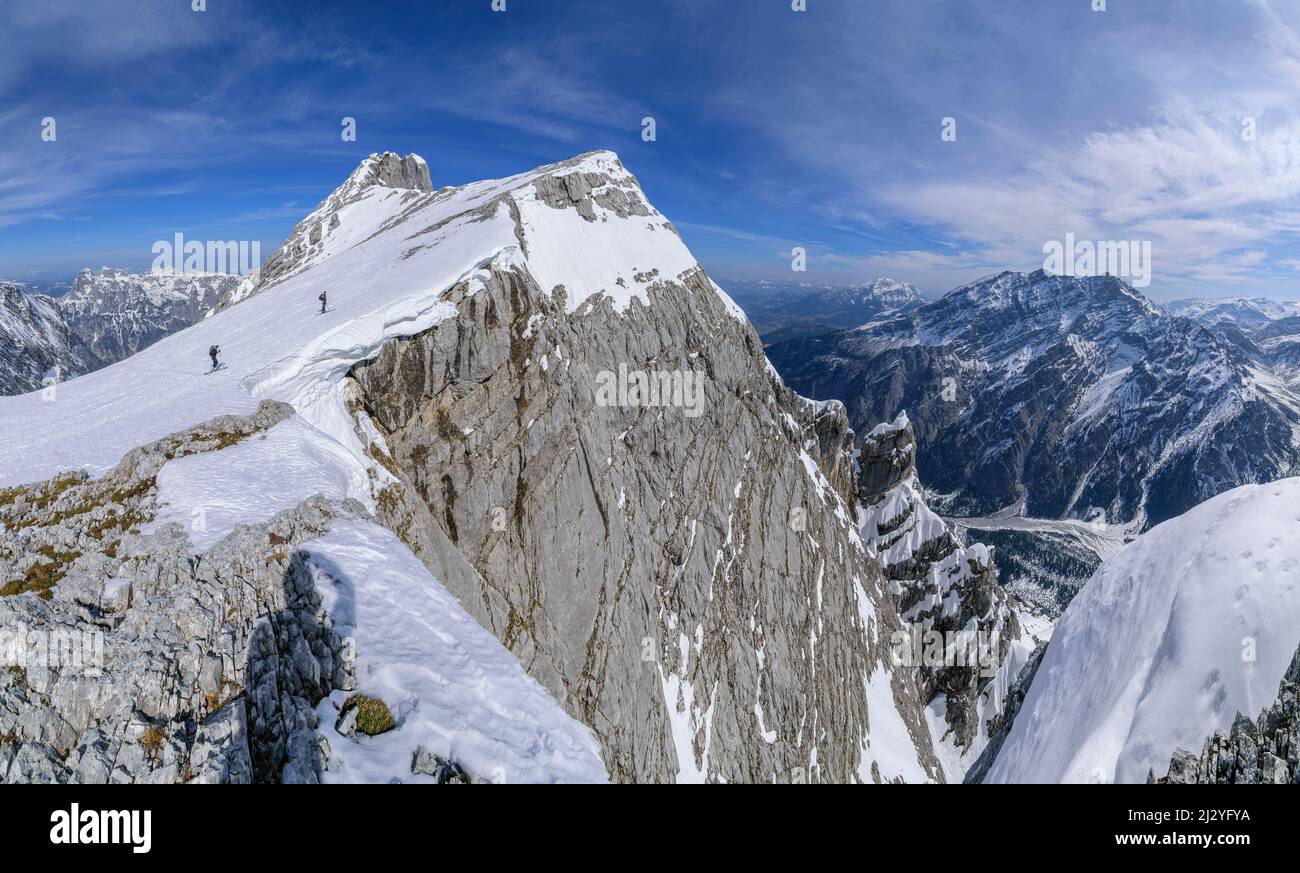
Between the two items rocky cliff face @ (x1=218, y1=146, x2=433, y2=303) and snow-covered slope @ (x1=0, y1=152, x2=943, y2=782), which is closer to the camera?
snow-covered slope @ (x1=0, y1=152, x2=943, y2=782)

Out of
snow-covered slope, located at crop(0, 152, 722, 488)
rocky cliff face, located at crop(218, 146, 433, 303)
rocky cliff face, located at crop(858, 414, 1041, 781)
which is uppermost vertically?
rocky cliff face, located at crop(218, 146, 433, 303)

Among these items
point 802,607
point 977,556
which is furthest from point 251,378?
point 977,556

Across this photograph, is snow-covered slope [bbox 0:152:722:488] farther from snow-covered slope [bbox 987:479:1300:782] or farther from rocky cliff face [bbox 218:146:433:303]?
snow-covered slope [bbox 987:479:1300:782]

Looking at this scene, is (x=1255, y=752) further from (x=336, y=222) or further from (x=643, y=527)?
(x=336, y=222)

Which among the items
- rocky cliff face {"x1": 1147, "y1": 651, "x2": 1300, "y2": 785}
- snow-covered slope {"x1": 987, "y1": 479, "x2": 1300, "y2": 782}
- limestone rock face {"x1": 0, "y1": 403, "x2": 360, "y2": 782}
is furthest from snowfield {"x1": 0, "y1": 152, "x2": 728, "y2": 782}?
rocky cliff face {"x1": 1147, "y1": 651, "x2": 1300, "y2": 785}

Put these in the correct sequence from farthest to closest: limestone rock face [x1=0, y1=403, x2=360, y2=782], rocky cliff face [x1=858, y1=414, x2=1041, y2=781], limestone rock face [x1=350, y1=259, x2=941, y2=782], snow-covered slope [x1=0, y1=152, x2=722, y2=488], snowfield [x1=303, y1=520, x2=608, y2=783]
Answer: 1. rocky cliff face [x1=858, y1=414, x2=1041, y2=781]
2. limestone rock face [x1=350, y1=259, x2=941, y2=782]
3. snow-covered slope [x1=0, y1=152, x2=722, y2=488]
4. snowfield [x1=303, y1=520, x2=608, y2=783]
5. limestone rock face [x1=0, y1=403, x2=360, y2=782]

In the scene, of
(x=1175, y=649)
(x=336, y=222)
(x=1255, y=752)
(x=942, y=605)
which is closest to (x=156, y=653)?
(x=1175, y=649)

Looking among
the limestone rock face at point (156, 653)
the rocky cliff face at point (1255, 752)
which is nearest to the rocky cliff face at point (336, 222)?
the limestone rock face at point (156, 653)
